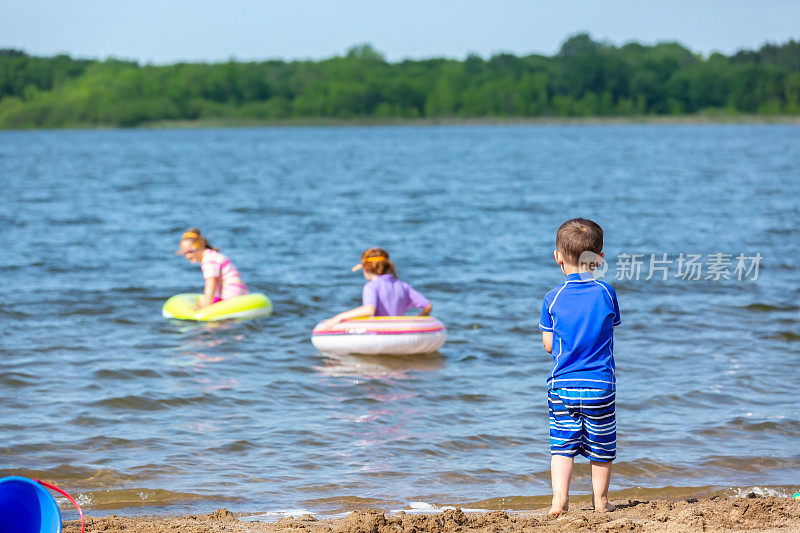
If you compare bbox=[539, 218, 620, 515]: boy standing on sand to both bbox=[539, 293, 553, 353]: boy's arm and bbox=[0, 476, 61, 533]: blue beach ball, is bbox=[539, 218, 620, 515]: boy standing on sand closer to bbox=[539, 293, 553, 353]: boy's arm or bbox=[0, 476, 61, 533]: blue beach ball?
bbox=[539, 293, 553, 353]: boy's arm

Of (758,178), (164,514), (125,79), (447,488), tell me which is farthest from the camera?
(125,79)

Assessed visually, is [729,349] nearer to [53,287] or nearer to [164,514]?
[164,514]

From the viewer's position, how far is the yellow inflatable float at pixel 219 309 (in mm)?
10641

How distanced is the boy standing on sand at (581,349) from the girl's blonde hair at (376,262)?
4522mm

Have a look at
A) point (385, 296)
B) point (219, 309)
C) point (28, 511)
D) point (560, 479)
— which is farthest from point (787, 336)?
point (28, 511)

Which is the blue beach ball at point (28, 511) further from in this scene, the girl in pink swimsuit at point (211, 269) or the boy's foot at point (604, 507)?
the girl in pink swimsuit at point (211, 269)

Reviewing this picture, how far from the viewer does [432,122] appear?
5817 inches

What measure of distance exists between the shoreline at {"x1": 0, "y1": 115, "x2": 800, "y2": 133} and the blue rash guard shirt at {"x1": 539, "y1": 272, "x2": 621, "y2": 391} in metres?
133

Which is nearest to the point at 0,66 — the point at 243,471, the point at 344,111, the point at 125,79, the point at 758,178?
the point at 125,79

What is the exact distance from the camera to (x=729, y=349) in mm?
9008

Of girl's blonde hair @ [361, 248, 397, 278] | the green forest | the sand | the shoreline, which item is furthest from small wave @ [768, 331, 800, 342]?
the shoreline

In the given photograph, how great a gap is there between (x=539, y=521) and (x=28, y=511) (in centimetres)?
231

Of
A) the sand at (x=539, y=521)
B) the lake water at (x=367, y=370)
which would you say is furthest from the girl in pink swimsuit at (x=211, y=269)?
the sand at (x=539, y=521)

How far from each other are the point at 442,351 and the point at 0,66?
13868cm
